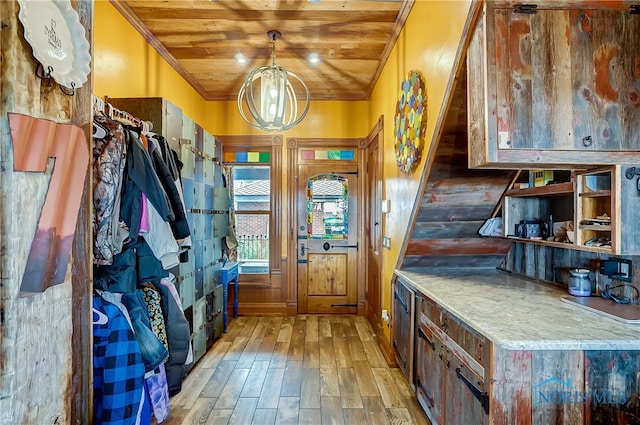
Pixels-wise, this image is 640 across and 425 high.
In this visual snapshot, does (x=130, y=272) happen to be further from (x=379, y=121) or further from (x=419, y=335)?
(x=379, y=121)

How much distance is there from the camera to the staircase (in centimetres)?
205

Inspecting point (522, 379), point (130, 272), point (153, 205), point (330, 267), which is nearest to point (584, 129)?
point (522, 379)

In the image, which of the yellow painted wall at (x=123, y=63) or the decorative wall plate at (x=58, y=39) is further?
the yellow painted wall at (x=123, y=63)

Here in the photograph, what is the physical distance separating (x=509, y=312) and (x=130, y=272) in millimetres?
1903

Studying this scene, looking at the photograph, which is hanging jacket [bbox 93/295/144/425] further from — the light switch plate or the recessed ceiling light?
the recessed ceiling light

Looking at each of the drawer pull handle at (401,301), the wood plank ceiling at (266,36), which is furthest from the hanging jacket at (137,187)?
the drawer pull handle at (401,301)

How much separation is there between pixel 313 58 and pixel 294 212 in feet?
6.25

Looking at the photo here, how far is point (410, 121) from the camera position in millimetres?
2525

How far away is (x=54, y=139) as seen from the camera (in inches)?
47.1

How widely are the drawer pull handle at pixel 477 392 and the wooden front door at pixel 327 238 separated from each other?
2942 millimetres

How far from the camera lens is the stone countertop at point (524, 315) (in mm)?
1247

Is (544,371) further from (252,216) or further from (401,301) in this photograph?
(252,216)

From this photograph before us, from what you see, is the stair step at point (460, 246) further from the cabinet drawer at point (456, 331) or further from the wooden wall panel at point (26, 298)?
the wooden wall panel at point (26, 298)

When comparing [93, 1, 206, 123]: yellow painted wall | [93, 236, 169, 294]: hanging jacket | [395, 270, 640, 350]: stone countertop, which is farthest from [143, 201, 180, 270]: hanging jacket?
[395, 270, 640, 350]: stone countertop
